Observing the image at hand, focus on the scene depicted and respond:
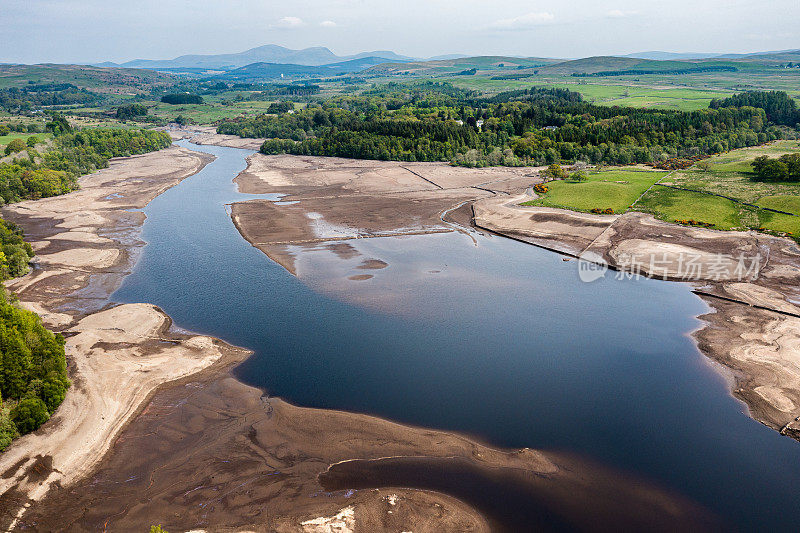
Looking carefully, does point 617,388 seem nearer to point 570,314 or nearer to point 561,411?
point 561,411

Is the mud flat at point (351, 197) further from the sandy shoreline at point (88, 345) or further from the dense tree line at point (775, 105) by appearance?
the dense tree line at point (775, 105)

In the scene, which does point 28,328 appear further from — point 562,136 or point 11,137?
point 11,137

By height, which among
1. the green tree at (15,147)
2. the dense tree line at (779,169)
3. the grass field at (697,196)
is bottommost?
the grass field at (697,196)

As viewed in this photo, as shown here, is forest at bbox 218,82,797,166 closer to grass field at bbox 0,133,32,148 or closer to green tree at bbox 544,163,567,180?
green tree at bbox 544,163,567,180

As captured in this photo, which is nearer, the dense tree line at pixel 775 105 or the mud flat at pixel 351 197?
the mud flat at pixel 351 197

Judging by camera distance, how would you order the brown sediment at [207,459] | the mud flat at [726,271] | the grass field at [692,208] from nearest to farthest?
the brown sediment at [207,459], the mud flat at [726,271], the grass field at [692,208]

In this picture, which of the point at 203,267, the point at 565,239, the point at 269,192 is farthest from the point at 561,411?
the point at 269,192

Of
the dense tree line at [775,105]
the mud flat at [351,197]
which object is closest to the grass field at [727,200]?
the mud flat at [351,197]
